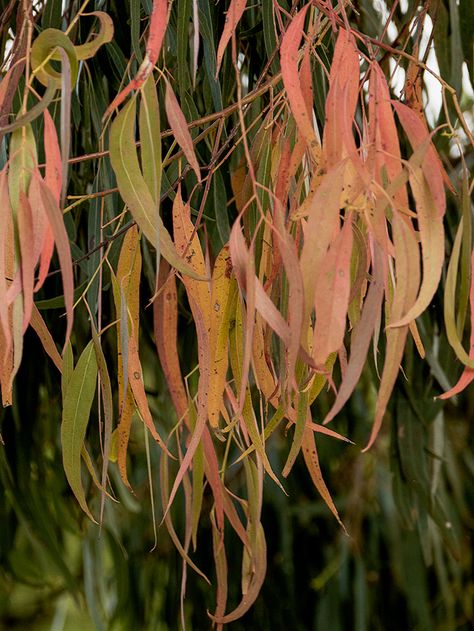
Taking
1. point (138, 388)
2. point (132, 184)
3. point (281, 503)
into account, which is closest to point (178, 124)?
point (132, 184)

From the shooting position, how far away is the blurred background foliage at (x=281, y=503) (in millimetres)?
1049

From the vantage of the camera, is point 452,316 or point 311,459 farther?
point 311,459

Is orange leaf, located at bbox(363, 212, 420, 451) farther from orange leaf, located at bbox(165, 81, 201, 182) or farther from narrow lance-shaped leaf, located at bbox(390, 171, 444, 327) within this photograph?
orange leaf, located at bbox(165, 81, 201, 182)

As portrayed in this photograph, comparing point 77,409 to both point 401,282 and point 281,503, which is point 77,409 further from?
point 281,503

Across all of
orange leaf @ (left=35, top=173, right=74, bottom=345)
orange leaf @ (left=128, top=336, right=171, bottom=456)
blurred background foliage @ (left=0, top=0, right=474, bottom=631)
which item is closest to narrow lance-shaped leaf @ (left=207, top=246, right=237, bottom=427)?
orange leaf @ (left=128, top=336, right=171, bottom=456)

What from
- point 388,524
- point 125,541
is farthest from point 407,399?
point 125,541

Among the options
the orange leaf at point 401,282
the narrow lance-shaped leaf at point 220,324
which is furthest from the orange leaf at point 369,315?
the narrow lance-shaped leaf at point 220,324

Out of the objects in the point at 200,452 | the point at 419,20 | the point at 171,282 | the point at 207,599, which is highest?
the point at 419,20

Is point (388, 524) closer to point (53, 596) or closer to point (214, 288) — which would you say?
point (53, 596)

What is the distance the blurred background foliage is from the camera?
105 centimetres

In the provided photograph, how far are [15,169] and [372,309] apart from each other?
172 mm

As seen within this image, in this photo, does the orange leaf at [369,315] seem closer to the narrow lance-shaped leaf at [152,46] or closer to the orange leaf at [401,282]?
the orange leaf at [401,282]

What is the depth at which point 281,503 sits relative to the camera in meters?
1.37

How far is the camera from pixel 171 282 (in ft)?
1.99
